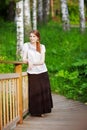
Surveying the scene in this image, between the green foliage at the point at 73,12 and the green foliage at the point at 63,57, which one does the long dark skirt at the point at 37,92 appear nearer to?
the green foliage at the point at 63,57

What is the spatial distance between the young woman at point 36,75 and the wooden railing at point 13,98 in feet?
0.70

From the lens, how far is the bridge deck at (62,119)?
34.2ft

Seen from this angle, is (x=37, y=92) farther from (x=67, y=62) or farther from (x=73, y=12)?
(x=73, y=12)

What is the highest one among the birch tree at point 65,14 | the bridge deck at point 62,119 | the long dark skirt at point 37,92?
the birch tree at point 65,14

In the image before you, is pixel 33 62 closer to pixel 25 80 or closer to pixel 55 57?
pixel 25 80

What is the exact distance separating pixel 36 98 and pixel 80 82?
545cm

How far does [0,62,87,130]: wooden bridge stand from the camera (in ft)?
31.2

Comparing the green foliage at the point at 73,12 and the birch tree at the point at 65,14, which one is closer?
the birch tree at the point at 65,14

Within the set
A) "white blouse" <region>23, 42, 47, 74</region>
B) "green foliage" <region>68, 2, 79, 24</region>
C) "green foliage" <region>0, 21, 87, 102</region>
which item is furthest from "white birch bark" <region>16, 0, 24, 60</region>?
"green foliage" <region>68, 2, 79, 24</region>

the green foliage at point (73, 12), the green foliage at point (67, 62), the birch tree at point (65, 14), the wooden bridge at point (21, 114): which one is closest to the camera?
the wooden bridge at point (21, 114)

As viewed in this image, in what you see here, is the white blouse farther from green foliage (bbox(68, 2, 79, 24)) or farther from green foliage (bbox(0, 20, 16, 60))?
green foliage (bbox(68, 2, 79, 24))

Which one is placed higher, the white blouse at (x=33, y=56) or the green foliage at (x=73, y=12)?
the green foliage at (x=73, y=12)

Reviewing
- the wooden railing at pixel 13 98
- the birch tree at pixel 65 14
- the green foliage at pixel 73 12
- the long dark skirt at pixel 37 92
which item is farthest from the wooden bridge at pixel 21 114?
the green foliage at pixel 73 12

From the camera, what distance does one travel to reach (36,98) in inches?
469
